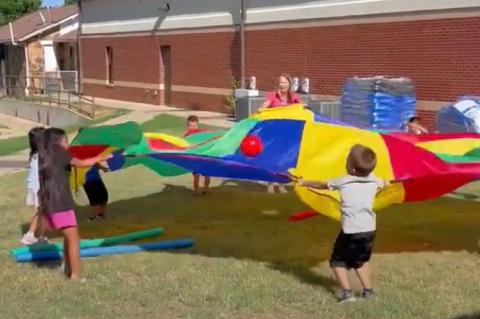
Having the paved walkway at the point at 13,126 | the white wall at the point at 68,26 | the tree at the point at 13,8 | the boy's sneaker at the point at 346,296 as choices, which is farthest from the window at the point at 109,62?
the tree at the point at 13,8

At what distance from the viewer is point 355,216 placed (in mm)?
5789

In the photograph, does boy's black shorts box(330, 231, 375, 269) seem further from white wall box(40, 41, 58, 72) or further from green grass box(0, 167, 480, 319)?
white wall box(40, 41, 58, 72)

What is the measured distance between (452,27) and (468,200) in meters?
8.48

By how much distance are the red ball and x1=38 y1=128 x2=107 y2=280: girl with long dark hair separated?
1665 millimetres

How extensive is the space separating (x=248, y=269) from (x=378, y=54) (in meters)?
14.4

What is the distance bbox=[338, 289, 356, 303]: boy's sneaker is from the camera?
19.1ft

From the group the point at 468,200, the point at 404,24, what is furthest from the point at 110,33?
the point at 468,200

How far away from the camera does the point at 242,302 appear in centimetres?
592

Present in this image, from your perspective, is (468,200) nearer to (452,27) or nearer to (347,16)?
(452,27)

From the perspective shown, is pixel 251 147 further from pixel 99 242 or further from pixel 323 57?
pixel 323 57

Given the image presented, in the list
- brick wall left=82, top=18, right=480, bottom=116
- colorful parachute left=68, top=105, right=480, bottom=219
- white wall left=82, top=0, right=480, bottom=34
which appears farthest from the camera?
white wall left=82, top=0, right=480, bottom=34

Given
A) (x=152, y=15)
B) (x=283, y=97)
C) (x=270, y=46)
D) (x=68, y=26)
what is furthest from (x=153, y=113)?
(x=68, y=26)

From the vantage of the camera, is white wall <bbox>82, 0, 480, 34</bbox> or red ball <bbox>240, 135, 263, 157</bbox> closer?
red ball <bbox>240, 135, 263, 157</bbox>

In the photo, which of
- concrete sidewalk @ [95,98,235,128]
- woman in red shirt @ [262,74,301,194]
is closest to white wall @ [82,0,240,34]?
concrete sidewalk @ [95,98,235,128]
